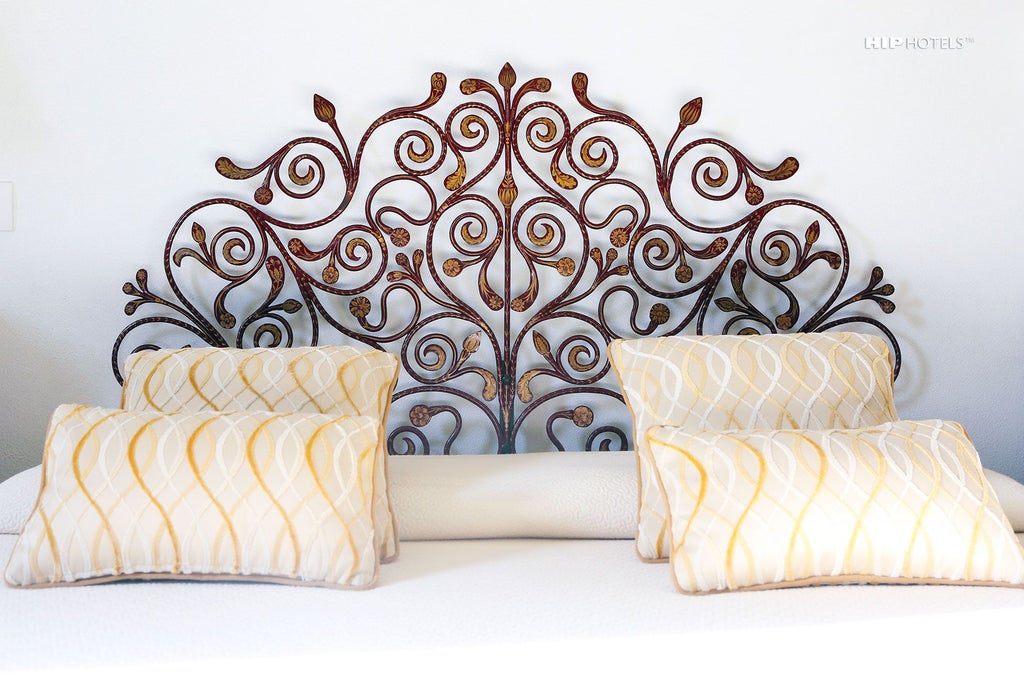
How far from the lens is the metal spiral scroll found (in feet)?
6.46

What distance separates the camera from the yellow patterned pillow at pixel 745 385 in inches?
60.3

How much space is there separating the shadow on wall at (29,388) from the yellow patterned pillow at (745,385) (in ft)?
4.28

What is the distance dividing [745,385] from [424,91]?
1.00 meters

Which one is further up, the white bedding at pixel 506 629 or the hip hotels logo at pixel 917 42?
the hip hotels logo at pixel 917 42

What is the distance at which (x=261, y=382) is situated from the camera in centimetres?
160

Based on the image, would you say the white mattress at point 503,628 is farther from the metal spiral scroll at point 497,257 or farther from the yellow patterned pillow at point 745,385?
the metal spiral scroll at point 497,257

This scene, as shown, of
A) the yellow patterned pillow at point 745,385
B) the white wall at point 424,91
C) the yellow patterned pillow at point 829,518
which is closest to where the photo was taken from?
the yellow patterned pillow at point 829,518

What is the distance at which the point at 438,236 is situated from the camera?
6.59ft

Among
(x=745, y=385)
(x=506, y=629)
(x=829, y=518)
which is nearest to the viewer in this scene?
(x=506, y=629)

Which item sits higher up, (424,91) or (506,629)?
(424,91)

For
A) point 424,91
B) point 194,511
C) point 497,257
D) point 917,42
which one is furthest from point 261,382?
point 917,42

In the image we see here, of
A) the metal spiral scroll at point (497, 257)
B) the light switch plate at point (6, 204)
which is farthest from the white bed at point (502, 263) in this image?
the light switch plate at point (6, 204)

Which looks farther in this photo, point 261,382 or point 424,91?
point 424,91

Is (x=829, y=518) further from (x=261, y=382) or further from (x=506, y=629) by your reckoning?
(x=261, y=382)
